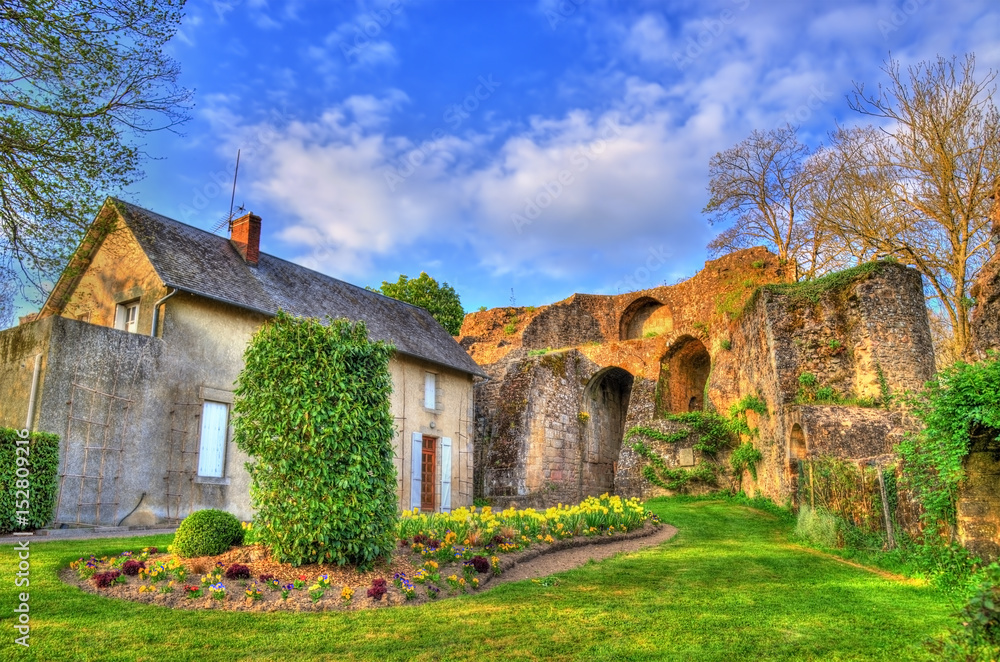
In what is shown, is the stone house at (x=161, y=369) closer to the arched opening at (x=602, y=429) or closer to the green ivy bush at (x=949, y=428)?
the arched opening at (x=602, y=429)

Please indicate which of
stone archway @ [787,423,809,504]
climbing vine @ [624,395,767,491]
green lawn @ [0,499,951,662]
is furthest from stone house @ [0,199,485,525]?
stone archway @ [787,423,809,504]

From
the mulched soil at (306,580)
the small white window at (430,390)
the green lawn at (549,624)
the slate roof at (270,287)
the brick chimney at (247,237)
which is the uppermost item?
the brick chimney at (247,237)

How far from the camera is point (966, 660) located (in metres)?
3.79

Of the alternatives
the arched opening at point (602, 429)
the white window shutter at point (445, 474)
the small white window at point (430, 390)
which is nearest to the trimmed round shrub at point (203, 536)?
the small white window at point (430, 390)

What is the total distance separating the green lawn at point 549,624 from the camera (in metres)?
4.71

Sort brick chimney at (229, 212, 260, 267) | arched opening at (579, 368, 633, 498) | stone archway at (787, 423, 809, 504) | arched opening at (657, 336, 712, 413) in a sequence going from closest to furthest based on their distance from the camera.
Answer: stone archway at (787, 423, 809, 504), brick chimney at (229, 212, 260, 267), arched opening at (657, 336, 712, 413), arched opening at (579, 368, 633, 498)

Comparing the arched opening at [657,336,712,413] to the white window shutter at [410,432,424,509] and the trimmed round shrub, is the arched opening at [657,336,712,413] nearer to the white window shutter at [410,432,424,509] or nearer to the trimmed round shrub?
the white window shutter at [410,432,424,509]

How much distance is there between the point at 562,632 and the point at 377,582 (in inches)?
77.9

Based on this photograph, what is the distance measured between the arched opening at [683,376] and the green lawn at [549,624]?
45.8 ft

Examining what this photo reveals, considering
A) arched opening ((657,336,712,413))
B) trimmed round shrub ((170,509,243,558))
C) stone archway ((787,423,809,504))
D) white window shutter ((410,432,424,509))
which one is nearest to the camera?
trimmed round shrub ((170,509,243,558))

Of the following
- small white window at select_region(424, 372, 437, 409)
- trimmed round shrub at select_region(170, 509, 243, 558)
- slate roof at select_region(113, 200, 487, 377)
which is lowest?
trimmed round shrub at select_region(170, 509, 243, 558)

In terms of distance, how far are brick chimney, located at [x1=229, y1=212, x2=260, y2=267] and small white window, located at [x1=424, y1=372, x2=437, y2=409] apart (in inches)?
203

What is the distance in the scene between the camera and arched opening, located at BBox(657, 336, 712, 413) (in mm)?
21656

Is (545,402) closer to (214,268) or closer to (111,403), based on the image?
(214,268)
